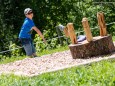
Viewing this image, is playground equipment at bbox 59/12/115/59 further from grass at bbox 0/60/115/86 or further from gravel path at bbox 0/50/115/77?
grass at bbox 0/60/115/86

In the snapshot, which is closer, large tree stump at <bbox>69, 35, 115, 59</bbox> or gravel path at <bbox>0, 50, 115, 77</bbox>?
gravel path at <bbox>0, 50, 115, 77</bbox>

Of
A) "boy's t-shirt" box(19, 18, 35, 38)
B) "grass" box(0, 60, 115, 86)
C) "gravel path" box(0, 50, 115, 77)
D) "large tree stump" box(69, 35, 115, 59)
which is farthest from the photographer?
"boy's t-shirt" box(19, 18, 35, 38)

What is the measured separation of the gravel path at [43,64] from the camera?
9750 millimetres

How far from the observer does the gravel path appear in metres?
9.75

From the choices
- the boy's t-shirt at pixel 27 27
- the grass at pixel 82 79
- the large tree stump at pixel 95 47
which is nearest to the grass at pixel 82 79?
the grass at pixel 82 79

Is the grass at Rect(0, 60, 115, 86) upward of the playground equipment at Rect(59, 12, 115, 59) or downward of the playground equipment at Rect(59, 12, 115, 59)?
upward

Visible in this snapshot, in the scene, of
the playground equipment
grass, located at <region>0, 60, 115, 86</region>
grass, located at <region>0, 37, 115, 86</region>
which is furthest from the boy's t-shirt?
grass, located at <region>0, 60, 115, 86</region>

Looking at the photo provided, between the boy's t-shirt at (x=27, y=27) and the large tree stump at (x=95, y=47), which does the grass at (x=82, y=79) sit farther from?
the boy's t-shirt at (x=27, y=27)

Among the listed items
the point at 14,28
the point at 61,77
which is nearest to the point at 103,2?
the point at 14,28

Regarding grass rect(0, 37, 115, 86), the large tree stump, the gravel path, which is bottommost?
the gravel path

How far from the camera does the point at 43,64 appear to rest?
10.7m

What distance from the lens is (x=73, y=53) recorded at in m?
10.6

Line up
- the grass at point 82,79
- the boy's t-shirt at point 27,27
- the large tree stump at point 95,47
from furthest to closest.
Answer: the boy's t-shirt at point 27,27 < the large tree stump at point 95,47 < the grass at point 82,79

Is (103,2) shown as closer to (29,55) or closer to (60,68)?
(29,55)
